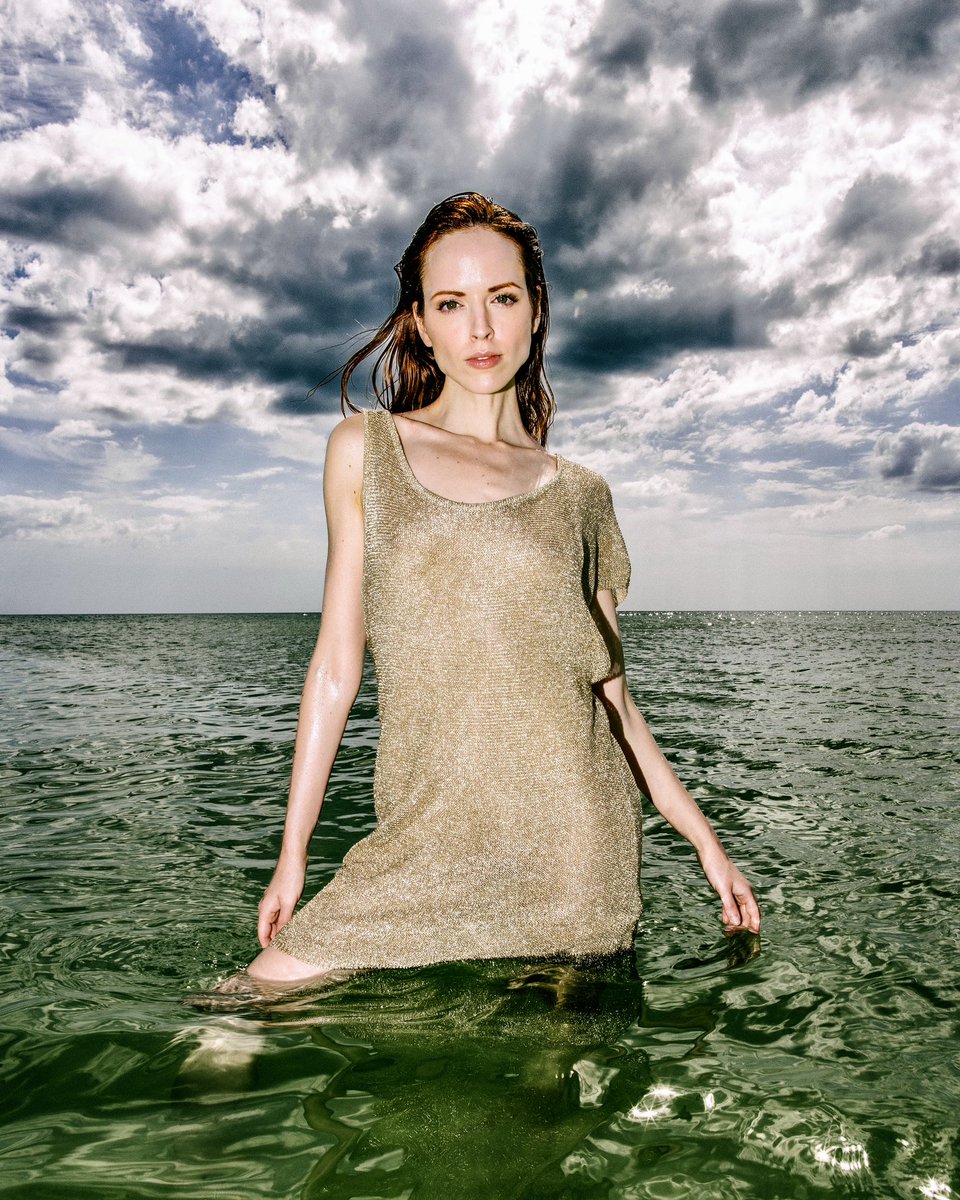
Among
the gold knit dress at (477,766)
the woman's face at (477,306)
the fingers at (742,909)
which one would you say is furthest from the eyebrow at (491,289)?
the fingers at (742,909)

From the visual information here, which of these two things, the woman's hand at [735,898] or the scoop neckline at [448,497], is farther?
the woman's hand at [735,898]

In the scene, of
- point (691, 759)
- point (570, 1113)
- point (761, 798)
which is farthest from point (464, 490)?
point (691, 759)

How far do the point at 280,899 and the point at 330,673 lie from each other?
2.33ft

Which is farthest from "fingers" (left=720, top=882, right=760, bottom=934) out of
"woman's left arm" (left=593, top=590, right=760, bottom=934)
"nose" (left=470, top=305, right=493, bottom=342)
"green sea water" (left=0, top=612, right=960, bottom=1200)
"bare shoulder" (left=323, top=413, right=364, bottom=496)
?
"nose" (left=470, top=305, right=493, bottom=342)

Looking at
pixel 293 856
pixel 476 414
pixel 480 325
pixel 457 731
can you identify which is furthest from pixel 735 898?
pixel 480 325

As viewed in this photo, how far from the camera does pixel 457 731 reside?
2346 mm

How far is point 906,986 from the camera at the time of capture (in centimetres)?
319

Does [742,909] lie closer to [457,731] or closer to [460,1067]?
[460,1067]

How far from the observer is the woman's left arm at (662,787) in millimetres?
2779

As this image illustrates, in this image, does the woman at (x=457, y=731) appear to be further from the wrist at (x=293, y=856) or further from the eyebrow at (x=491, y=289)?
the eyebrow at (x=491, y=289)

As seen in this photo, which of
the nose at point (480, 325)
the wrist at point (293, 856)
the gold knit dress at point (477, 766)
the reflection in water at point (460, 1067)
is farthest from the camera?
the nose at point (480, 325)

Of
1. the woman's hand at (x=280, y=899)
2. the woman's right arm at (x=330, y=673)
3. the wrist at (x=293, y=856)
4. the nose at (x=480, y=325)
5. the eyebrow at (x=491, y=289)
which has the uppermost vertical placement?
the eyebrow at (x=491, y=289)

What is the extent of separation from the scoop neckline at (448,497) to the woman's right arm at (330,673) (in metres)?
0.11

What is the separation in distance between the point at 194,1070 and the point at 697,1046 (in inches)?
61.3
